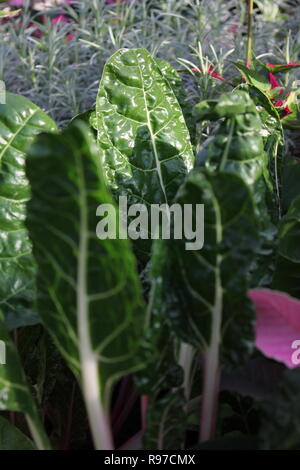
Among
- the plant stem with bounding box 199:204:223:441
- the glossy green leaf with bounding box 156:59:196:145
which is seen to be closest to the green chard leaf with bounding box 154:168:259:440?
the plant stem with bounding box 199:204:223:441

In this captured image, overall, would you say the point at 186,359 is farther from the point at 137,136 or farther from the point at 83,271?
the point at 137,136

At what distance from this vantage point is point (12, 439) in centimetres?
68

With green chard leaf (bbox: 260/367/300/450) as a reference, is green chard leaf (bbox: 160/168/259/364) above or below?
above

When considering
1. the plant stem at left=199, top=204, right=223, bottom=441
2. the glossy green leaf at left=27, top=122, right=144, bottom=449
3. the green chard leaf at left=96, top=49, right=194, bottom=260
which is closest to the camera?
the glossy green leaf at left=27, top=122, right=144, bottom=449

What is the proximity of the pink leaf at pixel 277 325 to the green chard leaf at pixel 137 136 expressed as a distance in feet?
0.88

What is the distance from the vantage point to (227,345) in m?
0.58

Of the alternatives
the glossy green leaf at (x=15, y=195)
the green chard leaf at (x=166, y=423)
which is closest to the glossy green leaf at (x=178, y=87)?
the glossy green leaf at (x=15, y=195)

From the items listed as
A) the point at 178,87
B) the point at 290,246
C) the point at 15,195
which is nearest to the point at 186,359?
the point at 290,246

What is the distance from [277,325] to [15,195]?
394mm

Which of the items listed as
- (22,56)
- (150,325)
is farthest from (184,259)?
(22,56)

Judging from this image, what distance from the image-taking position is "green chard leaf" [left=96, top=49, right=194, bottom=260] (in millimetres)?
846

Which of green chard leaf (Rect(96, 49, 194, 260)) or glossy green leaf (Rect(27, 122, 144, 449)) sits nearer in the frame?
glossy green leaf (Rect(27, 122, 144, 449))

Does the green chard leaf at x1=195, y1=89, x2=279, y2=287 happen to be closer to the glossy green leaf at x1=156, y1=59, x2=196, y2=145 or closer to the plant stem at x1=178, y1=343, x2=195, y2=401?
the plant stem at x1=178, y1=343, x2=195, y2=401
